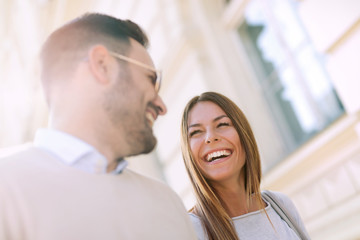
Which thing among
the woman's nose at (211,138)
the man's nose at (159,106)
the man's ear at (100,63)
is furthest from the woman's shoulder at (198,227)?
the man's ear at (100,63)

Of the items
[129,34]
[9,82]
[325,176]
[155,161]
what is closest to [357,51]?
[325,176]

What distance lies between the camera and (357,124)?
8.04ft

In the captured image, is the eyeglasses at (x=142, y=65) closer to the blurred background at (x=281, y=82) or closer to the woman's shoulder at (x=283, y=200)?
the blurred background at (x=281, y=82)

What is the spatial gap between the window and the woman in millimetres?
1592

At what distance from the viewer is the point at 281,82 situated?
3508 mm

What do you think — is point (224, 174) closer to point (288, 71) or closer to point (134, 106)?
point (134, 106)

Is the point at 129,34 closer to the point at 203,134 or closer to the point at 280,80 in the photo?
the point at 203,134

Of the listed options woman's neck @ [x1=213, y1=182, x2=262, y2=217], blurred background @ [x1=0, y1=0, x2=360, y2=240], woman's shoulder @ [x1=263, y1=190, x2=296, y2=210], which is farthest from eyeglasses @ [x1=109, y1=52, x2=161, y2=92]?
woman's shoulder @ [x1=263, y1=190, x2=296, y2=210]

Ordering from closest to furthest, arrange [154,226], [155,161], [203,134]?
[154,226], [203,134], [155,161]

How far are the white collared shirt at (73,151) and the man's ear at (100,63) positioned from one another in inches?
5.1

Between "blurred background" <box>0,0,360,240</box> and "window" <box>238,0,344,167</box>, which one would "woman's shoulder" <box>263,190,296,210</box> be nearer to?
"blurred background" <box>0,0,360,240</box>

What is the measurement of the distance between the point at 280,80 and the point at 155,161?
237 centimetres

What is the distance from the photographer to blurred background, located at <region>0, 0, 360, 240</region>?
2562mm

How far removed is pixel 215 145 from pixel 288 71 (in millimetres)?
2071
